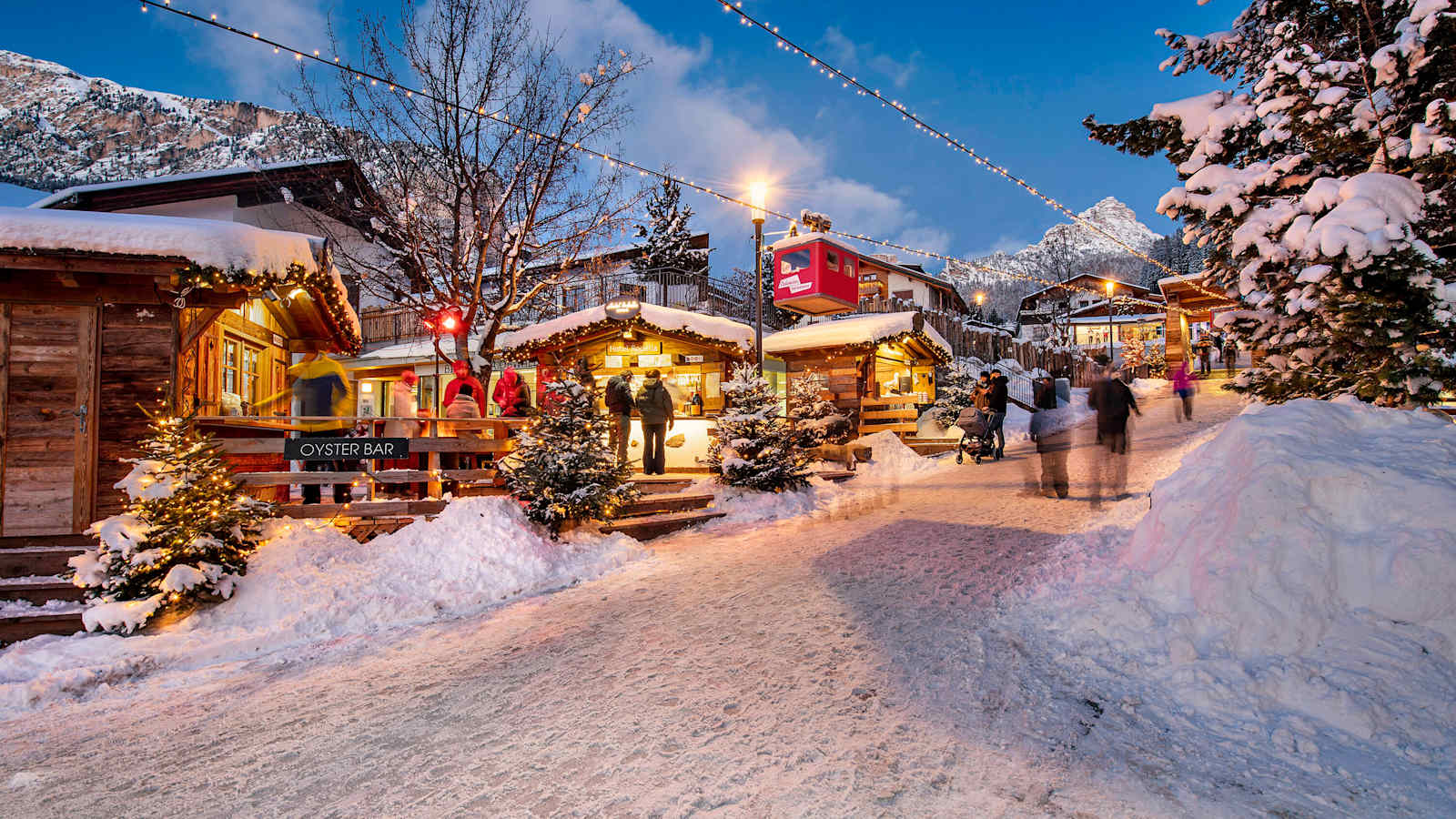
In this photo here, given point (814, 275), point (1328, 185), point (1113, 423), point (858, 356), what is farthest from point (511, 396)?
point (858, 356)

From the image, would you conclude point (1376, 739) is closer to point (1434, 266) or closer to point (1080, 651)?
point (1080, 651)

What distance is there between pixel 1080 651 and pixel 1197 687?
0.70m

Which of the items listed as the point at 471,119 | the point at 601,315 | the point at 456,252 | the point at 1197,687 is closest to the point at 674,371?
the point at 601,315

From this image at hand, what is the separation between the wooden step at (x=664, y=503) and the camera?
9164 millimetres

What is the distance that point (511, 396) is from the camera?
33.8 ft

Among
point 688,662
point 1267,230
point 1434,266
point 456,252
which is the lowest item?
point 688,662

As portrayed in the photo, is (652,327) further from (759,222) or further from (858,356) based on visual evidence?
(858,356)

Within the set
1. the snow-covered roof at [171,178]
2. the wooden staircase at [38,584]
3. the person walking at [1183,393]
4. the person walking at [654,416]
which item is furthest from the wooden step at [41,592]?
the person walking at [1183,393]

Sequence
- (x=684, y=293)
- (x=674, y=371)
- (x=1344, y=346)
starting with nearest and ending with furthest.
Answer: (x=1344, y=346), (x=674, y=371), (x=684, y=293)

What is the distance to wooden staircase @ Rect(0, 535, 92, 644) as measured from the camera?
5.35m

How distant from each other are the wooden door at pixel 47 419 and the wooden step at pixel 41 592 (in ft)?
2.75

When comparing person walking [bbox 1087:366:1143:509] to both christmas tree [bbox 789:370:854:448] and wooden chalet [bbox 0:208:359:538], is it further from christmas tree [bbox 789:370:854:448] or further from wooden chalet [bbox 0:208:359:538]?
wooden chalet [bbox 0:208:359:538]

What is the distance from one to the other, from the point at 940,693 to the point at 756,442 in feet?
24.0

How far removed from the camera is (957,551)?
22.3ft
